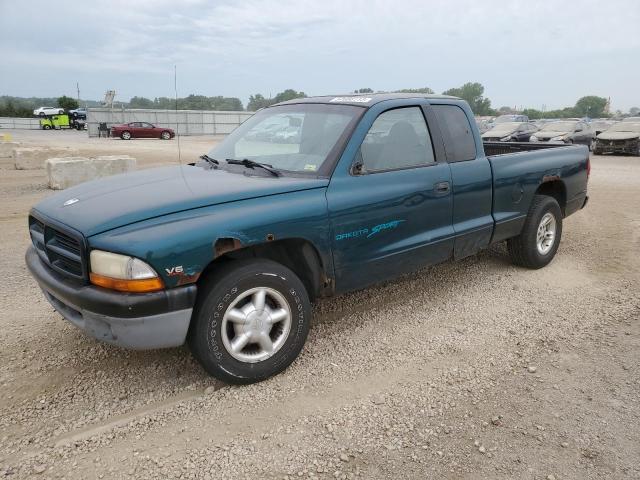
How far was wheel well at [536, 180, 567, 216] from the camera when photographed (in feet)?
18.2

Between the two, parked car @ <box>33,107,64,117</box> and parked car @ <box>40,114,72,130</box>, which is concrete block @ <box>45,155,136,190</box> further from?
parked car @ <box>33,107,64,117</box>

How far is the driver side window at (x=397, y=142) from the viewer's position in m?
3.71

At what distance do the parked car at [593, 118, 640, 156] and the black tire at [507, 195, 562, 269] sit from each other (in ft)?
56.7

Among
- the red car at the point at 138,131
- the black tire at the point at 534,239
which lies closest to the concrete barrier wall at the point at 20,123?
the red car at the point at 138,131

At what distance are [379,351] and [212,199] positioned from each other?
1.65 meters

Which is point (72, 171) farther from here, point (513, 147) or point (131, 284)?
point (131, 284)

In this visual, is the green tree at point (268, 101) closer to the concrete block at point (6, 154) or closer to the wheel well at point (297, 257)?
the wheel well at point (297, 257)

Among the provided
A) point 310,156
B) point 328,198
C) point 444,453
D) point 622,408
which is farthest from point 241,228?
point 622,408

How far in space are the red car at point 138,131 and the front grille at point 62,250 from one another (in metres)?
34.2

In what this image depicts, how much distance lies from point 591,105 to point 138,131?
331ft

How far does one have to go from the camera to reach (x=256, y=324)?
10.2 feet

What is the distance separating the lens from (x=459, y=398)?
309 cm

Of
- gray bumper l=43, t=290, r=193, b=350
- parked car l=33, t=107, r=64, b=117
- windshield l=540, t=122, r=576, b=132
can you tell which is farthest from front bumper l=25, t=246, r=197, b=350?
parked car l=33, t=107, r=64, b=117

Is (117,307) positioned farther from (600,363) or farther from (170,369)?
(600,363)
